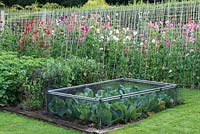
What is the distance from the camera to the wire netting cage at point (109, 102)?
17.5 ft

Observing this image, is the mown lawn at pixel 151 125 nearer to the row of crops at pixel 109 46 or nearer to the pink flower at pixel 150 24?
the row of crops at pixel 109 46

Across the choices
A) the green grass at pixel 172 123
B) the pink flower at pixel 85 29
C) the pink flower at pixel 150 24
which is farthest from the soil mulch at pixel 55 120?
the pink flower at pixel 150 24

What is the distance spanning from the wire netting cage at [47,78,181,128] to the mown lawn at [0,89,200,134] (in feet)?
0.63

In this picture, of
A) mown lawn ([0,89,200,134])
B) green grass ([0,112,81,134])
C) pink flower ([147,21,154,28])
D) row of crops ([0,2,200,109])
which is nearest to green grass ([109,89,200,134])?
mown lawn ([0,89,200,134])

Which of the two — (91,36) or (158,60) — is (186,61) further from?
(91,36)

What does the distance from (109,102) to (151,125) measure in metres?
0.63

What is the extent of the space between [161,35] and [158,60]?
56 centimetres

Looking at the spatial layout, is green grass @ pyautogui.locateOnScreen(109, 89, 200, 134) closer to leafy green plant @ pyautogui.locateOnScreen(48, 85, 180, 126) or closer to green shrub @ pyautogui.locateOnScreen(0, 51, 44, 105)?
leafy green plant @ pyautogui.locateOnScreen(48, 85, 180, 126)

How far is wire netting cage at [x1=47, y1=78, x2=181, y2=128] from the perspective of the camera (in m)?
5.33

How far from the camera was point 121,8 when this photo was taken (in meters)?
9.62

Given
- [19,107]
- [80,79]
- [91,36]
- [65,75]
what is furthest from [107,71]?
[19,107]

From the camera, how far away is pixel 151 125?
529 cm

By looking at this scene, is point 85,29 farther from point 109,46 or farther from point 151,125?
point 151,125

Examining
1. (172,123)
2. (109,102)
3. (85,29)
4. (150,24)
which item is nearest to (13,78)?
(109,102)
